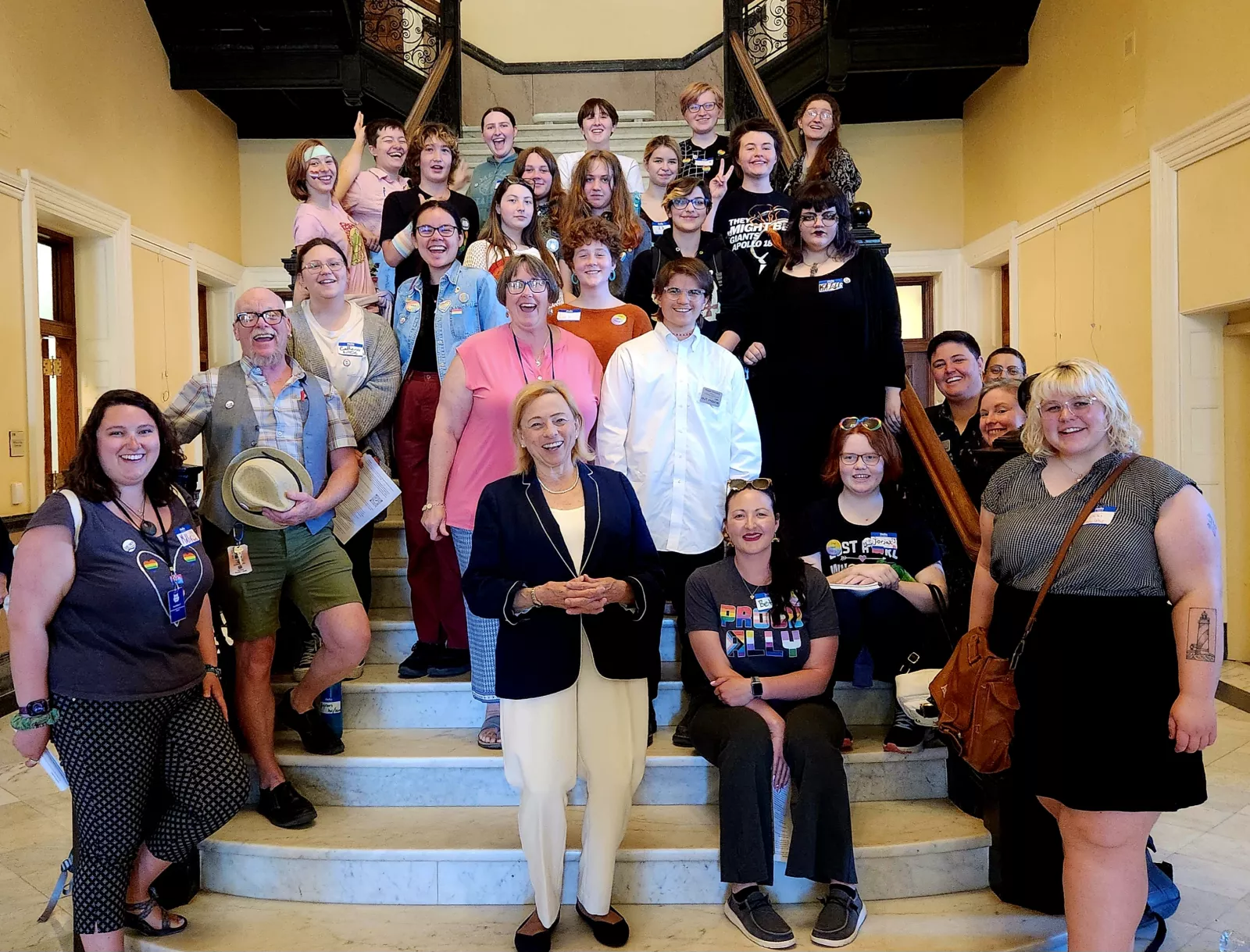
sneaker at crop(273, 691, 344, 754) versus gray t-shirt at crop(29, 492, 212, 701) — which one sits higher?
gray t-shirt at crop(29, 492, 212, 701)

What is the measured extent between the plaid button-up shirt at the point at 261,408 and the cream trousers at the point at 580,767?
1.13m

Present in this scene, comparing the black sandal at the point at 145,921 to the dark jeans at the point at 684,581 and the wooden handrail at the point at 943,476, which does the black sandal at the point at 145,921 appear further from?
the wooden handrail at the point at 943,476

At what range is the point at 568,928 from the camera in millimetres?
2541

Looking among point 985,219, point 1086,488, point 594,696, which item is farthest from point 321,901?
point 985,219

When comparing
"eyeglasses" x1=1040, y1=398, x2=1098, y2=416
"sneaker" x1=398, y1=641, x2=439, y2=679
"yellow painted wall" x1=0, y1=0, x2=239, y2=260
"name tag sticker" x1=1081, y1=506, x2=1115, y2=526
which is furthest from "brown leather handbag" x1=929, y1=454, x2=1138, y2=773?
"yellow painted wall" x1=0, y1=0, x2=239, y2=260

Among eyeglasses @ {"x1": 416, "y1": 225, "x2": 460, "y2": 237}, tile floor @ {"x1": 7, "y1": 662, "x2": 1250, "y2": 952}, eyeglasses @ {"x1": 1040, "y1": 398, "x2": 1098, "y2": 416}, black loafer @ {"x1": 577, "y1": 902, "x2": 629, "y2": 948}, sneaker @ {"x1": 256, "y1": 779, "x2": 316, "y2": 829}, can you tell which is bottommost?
tile floor @ {"x1": 7, "y1": 662, "x2": 1250, "y2": 952}

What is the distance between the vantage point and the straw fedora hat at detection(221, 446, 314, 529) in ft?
9.05

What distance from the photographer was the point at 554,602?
91.3 inches

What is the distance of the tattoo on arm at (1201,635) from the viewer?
6.63ft

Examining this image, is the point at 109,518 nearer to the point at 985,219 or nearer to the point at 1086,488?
the point at 1086,488

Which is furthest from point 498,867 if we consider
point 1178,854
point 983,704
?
point 1178,854

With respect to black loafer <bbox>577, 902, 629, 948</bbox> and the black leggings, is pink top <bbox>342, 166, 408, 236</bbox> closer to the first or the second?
the black leggings

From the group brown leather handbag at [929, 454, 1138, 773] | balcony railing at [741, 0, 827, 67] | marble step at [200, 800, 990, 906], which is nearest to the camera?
brown leather handbag at [929, 454, 1138, 773]

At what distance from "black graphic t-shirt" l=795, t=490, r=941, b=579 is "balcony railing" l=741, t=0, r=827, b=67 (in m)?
6.58
